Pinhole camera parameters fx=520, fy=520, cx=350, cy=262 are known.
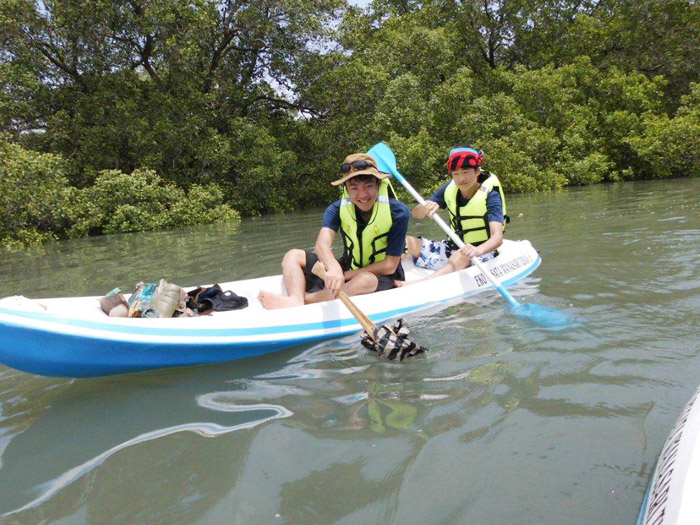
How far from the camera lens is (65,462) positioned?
2.04 meters

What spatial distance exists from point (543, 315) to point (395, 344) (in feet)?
3.91

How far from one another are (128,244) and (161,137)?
5.89 m

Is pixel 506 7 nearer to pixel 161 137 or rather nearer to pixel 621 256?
pixel 161 137

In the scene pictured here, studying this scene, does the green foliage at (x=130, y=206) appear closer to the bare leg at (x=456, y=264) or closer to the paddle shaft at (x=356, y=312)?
the bare leg at (x=456, y=264)

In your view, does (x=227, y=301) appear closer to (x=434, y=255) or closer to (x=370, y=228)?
(x=370, y=228)

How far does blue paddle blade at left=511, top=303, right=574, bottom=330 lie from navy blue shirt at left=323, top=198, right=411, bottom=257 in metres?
0.93

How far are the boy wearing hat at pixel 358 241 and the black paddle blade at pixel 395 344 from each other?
A: 644 millimetres

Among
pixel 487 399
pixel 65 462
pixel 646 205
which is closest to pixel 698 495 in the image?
pixel 487 399

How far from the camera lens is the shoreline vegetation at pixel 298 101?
12586 mm

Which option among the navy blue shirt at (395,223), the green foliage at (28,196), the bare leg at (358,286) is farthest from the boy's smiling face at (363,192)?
the green foliage at (28,196)

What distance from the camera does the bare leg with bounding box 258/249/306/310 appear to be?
350 centimetres

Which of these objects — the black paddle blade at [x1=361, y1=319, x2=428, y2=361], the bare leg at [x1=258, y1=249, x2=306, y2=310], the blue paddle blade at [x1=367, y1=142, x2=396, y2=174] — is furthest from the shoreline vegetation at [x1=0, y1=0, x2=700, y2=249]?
the black paddle blade at [x1=361, y1=319, x2=428, y2=361]

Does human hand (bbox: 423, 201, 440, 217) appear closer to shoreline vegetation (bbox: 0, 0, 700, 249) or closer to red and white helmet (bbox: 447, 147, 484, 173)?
red and white helmet (bbox: 447, 147, 484, 173)

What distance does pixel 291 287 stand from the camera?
3.61 m
